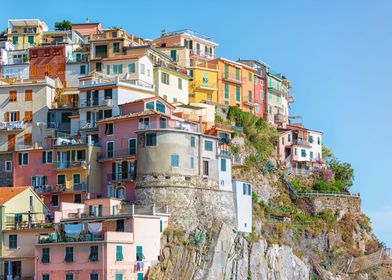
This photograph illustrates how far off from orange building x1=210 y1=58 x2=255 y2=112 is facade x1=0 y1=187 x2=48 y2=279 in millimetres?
30187

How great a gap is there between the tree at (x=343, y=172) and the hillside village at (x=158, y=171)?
16 centimetres

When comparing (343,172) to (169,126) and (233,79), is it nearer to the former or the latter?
(233,79)

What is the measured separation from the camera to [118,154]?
3157 inches

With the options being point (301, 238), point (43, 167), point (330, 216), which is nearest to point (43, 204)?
point (43, 167)

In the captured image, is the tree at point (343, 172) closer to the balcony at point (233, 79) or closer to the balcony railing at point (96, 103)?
the balcony at point (233, 79)

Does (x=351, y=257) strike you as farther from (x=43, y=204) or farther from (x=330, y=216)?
(x=43, y=204)

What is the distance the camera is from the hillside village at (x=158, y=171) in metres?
73.5

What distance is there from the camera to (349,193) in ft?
340

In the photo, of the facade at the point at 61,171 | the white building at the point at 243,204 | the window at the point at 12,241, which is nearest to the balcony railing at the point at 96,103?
the facade at the point at 61,171

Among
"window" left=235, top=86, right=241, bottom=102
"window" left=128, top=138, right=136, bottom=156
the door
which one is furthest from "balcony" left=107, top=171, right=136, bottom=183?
"window" left=235, top=86, right=241, bottom=102

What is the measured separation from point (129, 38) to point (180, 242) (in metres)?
30.9

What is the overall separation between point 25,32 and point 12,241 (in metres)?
41.0

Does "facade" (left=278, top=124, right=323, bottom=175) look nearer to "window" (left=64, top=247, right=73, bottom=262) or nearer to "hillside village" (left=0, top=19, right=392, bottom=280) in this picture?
"hillside village" (left=0, top=19, right=392, bottom=280)

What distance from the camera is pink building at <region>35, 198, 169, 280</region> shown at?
70.3m
